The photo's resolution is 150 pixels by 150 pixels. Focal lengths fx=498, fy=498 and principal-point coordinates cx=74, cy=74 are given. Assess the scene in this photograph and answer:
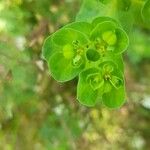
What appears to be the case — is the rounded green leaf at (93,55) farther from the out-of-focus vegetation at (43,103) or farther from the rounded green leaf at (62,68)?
the out-of-focus vegetation at (43,103)

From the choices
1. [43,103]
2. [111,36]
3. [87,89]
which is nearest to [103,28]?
[111,36]

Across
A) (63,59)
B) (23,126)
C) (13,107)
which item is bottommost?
(23,126)

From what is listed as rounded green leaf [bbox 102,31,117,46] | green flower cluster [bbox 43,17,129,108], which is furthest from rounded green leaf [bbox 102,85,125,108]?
rounded green leaf [bbox 102,31,117,46]

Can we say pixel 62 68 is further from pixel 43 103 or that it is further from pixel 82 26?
pixel 43 103

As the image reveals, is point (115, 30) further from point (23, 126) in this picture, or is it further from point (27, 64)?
point (23, 126)


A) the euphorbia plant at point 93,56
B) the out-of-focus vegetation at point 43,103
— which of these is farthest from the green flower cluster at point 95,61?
the out-of-focus vegetation at point 43,103

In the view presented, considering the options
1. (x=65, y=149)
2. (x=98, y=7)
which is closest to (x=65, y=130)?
(x=65, y=149)

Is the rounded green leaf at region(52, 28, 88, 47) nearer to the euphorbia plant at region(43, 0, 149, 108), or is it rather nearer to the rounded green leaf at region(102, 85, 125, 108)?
the euphorbia plant at region(43, 0, 149, 108)
